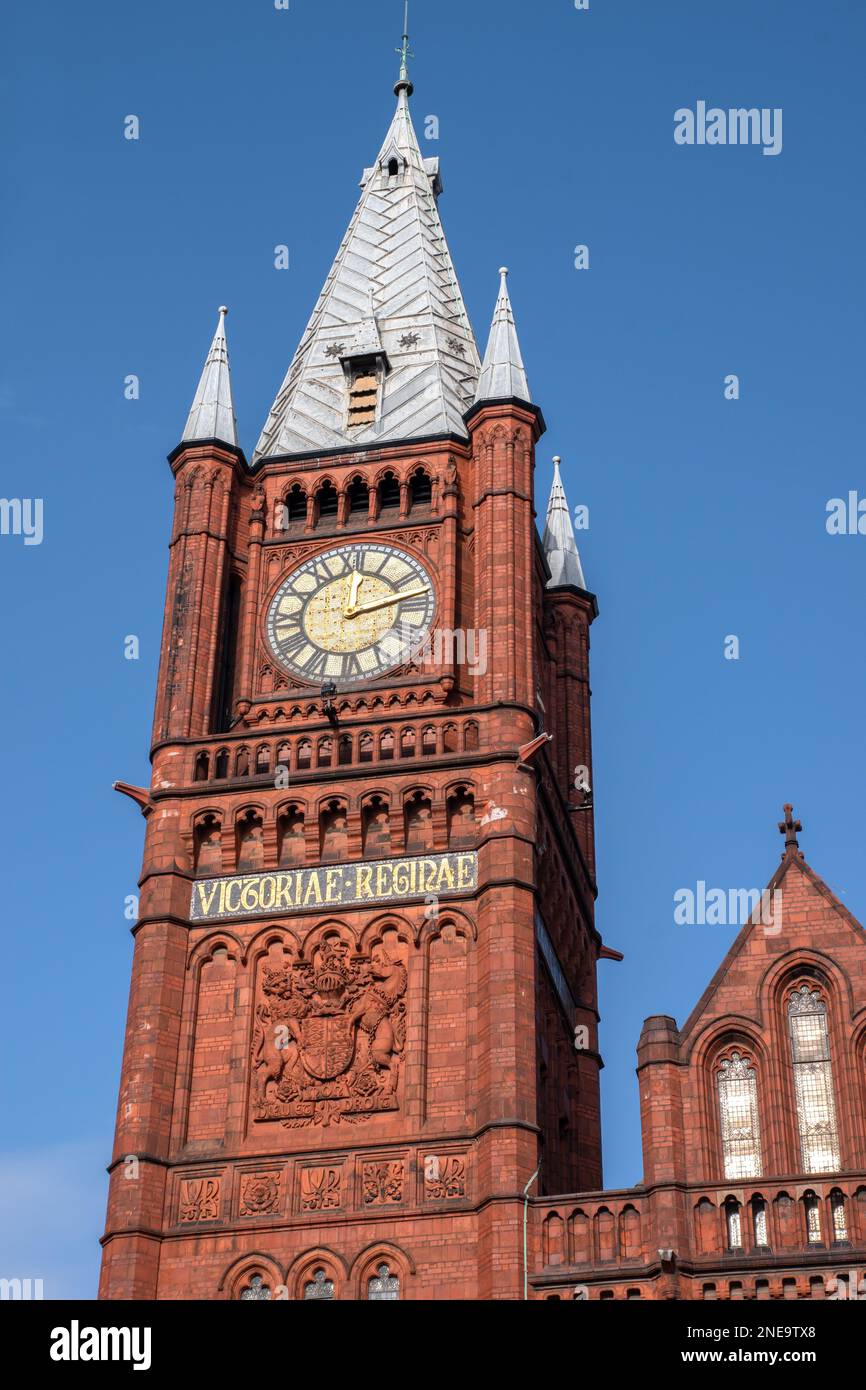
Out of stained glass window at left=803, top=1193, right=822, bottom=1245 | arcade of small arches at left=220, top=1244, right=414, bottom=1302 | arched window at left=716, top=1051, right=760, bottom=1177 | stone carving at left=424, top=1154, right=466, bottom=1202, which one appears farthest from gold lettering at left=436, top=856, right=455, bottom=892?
stained glass window at left=803, top=1193, right=822, bottom=1245

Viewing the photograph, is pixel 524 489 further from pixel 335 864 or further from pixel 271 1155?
pixel 271 1155

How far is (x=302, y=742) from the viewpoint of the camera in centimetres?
A: 4403

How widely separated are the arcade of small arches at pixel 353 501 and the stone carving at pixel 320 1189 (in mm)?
13404

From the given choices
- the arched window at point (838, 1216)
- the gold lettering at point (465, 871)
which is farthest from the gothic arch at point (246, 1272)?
the arched window at point (838, 1216)

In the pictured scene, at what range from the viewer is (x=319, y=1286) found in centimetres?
3816

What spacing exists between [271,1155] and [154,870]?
5621 mm

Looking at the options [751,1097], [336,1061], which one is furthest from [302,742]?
[751,1097]

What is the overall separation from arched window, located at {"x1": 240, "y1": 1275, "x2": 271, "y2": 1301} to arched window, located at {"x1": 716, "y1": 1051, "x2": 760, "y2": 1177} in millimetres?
6965

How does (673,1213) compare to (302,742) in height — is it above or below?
below

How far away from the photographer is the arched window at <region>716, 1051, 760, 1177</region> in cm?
3725

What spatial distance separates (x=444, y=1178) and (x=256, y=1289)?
3.18 meters

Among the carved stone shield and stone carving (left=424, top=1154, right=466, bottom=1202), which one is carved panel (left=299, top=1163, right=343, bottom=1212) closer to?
stone carving (left=424, top=1154, right=466, bottom=1202)

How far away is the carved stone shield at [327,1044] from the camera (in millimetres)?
40094

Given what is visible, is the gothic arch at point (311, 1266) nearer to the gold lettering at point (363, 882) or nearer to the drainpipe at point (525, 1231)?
the drainpipe at point (525, 1231)
